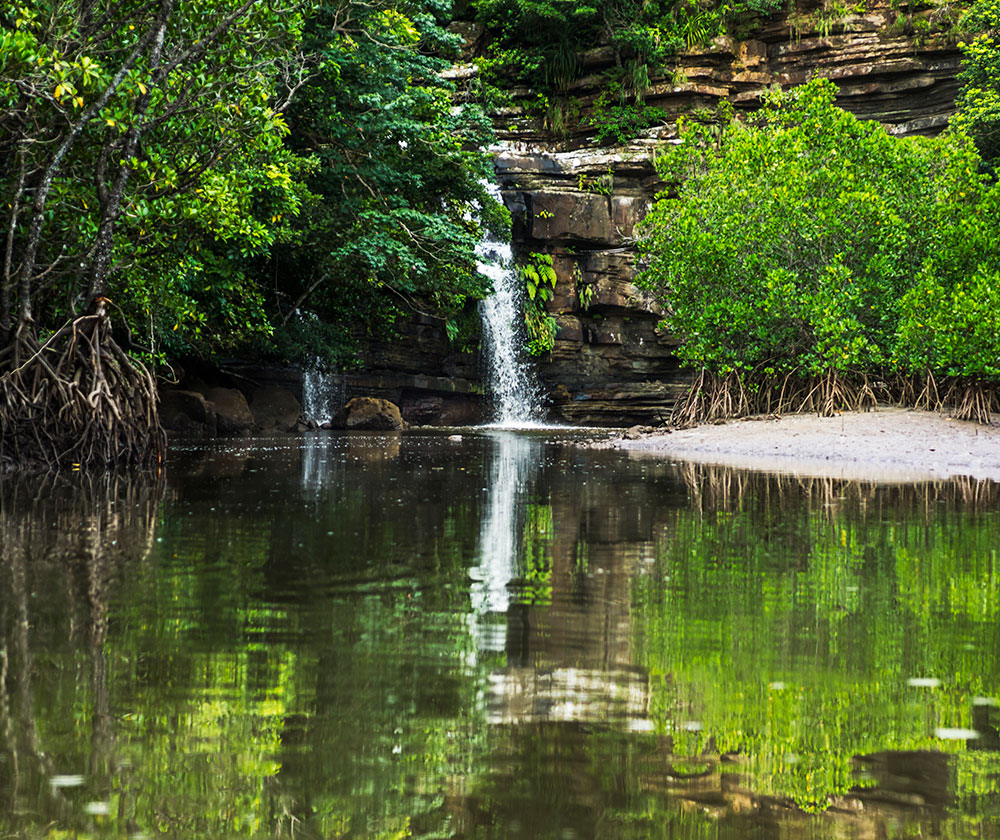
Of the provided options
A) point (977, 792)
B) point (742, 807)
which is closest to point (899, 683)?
point (977, 792)

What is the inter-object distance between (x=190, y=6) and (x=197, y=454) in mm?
7115

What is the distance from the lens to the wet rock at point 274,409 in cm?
2722

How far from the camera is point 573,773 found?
9.10ft

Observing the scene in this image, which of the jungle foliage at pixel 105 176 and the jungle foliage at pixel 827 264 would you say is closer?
the jungle foliage at pixel 105 176

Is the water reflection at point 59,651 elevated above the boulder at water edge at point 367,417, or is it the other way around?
the boulder at water edge at point 367,417

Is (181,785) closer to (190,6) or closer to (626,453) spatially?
(190,6)

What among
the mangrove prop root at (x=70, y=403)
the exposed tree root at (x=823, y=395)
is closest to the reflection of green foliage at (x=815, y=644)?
the mangrove prop root at (x=70, y=403)

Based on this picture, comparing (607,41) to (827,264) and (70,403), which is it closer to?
(827,264)

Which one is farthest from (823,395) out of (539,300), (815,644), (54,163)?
(815,644)

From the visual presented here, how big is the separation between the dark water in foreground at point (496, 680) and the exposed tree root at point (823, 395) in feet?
→ 47.0

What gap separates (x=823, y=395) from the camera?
22.8m

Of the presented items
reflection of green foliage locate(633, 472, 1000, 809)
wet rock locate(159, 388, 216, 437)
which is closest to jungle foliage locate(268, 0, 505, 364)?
wet rock locate(159, 388, 216, 437)

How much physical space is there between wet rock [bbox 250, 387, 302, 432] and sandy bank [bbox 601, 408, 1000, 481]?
9798 mm

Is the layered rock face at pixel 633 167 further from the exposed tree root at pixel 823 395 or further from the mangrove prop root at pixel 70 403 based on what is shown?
the mangrove prop root at pixel 70 403
